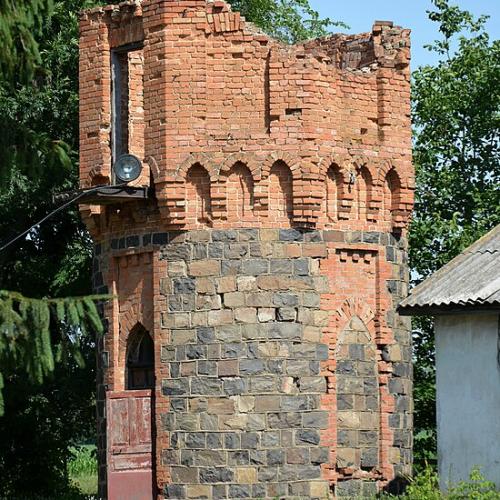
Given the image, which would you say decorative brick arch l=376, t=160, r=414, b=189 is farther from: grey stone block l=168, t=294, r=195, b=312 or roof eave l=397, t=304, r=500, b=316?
grey stone block l=168, t=294, r=195, b=312

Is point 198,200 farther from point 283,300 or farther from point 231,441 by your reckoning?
point 231,441

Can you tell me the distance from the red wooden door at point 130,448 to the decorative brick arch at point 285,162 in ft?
11.2

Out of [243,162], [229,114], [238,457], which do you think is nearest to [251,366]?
[238,457]

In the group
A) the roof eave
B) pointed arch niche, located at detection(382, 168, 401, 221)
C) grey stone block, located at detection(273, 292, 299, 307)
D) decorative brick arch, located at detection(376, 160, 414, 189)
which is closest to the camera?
the roof eave

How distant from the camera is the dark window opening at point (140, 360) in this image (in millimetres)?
22812

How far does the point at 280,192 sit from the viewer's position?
73.0 feet

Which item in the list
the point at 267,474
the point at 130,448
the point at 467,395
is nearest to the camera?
the point at 467,395

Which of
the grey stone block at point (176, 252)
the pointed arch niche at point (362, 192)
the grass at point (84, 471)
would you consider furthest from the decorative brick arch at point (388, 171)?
the grass at point (84, 471)

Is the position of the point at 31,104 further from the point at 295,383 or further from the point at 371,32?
the point at 295,383

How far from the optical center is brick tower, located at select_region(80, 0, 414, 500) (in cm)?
2180

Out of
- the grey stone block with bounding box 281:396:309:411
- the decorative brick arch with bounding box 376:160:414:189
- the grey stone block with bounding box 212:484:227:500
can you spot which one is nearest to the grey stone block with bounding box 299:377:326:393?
the grey stone block with bounding box 281:396:309:411

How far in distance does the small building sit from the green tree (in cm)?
694

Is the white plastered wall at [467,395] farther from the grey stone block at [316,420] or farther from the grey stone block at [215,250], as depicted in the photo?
the grey stone block at [215,250]

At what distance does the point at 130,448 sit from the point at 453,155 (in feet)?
33.8
